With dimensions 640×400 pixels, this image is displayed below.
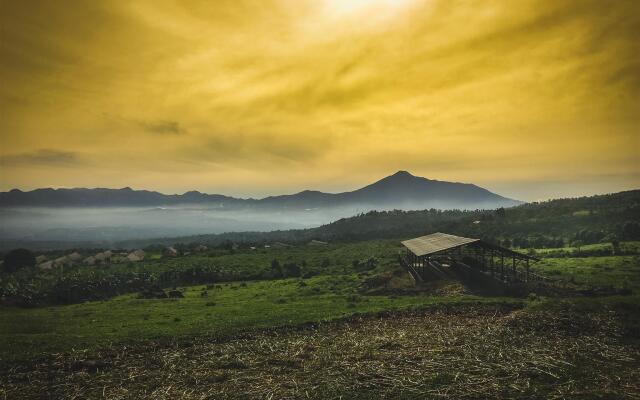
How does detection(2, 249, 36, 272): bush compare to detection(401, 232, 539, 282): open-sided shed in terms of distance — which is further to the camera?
detection(2, 249, 36, 272): bush

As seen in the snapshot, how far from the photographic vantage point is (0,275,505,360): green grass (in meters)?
25.8

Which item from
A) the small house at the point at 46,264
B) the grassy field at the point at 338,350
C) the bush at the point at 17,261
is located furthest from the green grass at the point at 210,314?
the bush at the point at 17,261

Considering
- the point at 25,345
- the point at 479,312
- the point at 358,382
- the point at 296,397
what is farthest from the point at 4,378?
the point at 479,312

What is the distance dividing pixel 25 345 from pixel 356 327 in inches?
845

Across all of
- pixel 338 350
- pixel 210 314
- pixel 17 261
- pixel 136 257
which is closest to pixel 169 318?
pixel 210 314

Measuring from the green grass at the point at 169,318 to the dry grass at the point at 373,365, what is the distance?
307 cm

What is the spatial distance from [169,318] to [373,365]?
22716 millimetres

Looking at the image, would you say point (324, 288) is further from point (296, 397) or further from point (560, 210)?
point (560, 210)

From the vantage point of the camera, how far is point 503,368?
58.3ft

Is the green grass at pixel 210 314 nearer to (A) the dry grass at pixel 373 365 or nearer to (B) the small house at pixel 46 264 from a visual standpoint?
(A) the dry grass at pixel 373 365

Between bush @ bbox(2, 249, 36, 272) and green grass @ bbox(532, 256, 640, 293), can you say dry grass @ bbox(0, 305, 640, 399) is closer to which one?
green grass @ bbox(532, 256, 640, 293)

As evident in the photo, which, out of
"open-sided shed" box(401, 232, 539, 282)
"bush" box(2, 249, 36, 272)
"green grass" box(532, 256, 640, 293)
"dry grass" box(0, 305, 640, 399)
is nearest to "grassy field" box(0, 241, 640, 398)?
"dry grass" box(0, 305, 640, 399)

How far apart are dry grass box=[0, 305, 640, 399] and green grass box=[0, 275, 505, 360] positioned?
3.07 metres

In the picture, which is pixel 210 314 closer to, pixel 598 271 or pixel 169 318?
pixel 169 318
